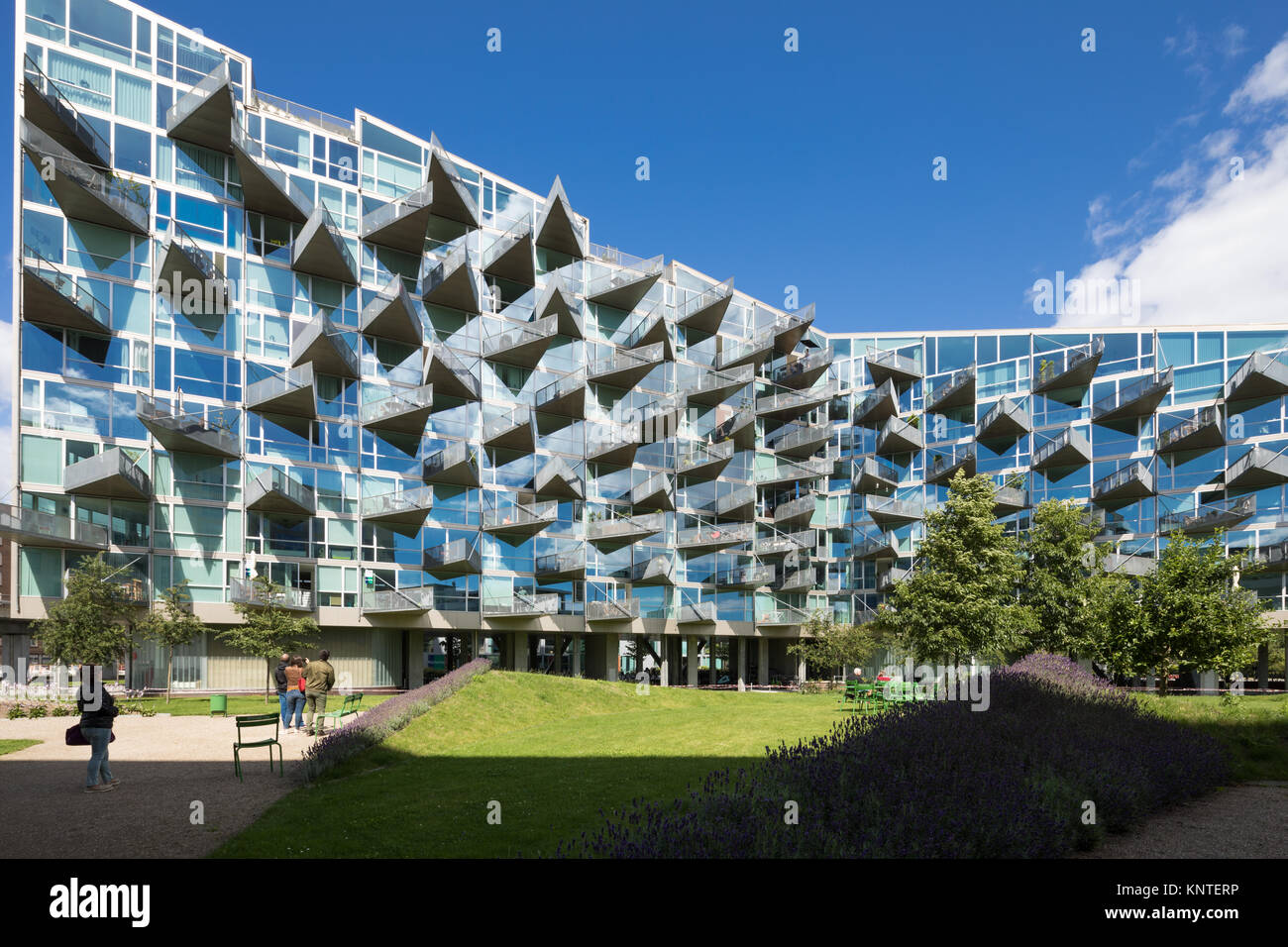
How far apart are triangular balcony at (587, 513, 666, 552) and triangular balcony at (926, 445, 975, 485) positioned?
60.2 feet

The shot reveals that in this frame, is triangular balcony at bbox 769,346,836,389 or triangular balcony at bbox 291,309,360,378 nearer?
triangular balcony at bbox 291,309,360,378

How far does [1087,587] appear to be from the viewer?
27.4 meters

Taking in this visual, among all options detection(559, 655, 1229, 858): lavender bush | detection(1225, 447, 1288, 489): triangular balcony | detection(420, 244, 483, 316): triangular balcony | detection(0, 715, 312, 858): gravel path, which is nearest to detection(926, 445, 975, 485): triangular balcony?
detection(1225, 447, 1288, 489): triangular balcony

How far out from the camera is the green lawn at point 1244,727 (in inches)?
489

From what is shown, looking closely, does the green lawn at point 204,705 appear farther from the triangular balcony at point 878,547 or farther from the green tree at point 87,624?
the triangular balcony at point 878,547

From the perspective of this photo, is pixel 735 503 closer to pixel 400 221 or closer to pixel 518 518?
pixel 518 518

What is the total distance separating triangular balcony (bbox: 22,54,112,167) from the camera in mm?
29344

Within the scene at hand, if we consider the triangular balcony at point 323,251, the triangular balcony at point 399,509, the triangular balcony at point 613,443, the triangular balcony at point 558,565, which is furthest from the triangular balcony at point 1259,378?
the triangular balcony at point 323,251

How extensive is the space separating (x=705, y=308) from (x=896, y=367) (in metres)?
13.3

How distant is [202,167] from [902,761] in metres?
36.2

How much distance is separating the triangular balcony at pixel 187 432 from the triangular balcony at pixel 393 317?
732cm

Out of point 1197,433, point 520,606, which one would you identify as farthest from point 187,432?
point 1197,433

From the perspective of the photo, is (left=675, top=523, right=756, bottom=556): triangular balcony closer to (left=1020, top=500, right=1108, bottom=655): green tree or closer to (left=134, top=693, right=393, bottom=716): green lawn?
(left=1020, top=500, right=1108, bottom=655): green tree
